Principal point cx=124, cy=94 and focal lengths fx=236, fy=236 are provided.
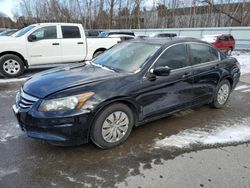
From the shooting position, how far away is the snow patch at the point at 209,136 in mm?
3655

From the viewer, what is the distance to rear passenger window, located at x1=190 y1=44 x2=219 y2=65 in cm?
440

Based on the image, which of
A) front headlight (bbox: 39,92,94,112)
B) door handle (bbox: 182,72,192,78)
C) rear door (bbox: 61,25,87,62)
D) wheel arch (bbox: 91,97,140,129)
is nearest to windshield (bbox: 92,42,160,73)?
wheel arch (bbox: 91,97,140,129)

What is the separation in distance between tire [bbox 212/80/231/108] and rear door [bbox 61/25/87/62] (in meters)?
5.75

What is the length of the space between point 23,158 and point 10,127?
114 centimetres

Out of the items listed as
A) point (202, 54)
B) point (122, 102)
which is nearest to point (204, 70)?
point (202, 54)

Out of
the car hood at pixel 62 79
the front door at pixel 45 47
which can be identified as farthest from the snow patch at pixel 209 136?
the front door at pixel 45 47

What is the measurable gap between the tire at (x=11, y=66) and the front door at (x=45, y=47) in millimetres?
386

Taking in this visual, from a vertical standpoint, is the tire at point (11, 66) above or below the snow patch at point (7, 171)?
above

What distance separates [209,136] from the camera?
3896 mm

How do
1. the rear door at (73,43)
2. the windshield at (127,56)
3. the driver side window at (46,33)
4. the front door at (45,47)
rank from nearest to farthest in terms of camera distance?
the windshield at (127,56) → the front door at (45,47) → the driver side window at (46,33) → the rear door at (73,43)

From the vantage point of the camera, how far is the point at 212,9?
29.7 meters

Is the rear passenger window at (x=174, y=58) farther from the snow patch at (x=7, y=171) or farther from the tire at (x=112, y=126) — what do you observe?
the snow patch at (x=7, y=171)

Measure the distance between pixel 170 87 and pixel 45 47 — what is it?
5.83 metres

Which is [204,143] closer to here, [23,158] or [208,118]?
[208,118]
